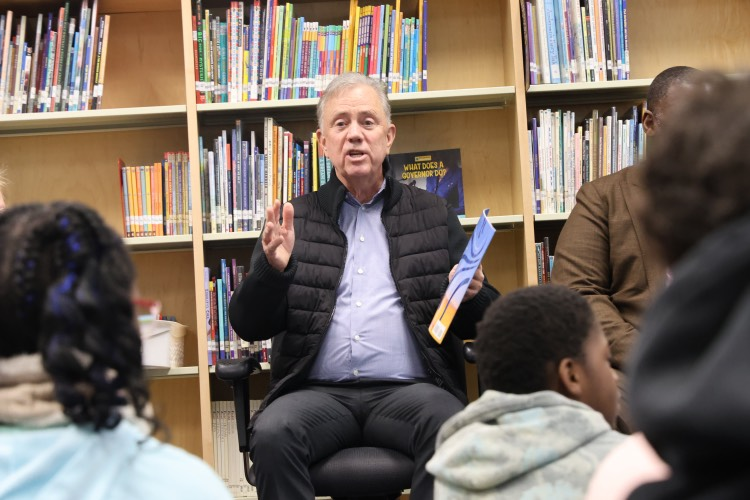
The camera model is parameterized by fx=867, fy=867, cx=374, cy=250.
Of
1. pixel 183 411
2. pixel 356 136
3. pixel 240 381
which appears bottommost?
pixel 183 411

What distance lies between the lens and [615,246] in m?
2.71

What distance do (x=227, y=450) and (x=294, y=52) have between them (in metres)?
1.48

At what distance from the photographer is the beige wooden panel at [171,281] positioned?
342 cm

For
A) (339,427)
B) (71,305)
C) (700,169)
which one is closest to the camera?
(700,169)

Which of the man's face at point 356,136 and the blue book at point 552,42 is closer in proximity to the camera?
the man's face at point 356,136

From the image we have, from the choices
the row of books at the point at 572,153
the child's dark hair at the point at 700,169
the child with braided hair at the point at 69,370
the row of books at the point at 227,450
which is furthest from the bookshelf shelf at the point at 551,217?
the child's dark hair at the point at 700,169

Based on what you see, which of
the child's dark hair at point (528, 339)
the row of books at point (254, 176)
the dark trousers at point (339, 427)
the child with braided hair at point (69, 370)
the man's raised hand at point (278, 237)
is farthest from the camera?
the row of books at point (254, 176)

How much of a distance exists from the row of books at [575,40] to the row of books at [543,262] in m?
0.59

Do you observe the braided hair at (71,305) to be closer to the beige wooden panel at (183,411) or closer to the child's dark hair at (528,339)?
the child's dark hair at (528,339)

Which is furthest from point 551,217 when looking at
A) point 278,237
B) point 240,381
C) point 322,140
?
point 240,381

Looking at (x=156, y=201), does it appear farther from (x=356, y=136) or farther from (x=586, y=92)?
A: (x=586, y=92)

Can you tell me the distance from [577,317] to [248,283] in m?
1.17

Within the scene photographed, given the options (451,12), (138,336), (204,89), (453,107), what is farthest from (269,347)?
(138,336)

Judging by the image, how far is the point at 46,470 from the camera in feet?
3.07
